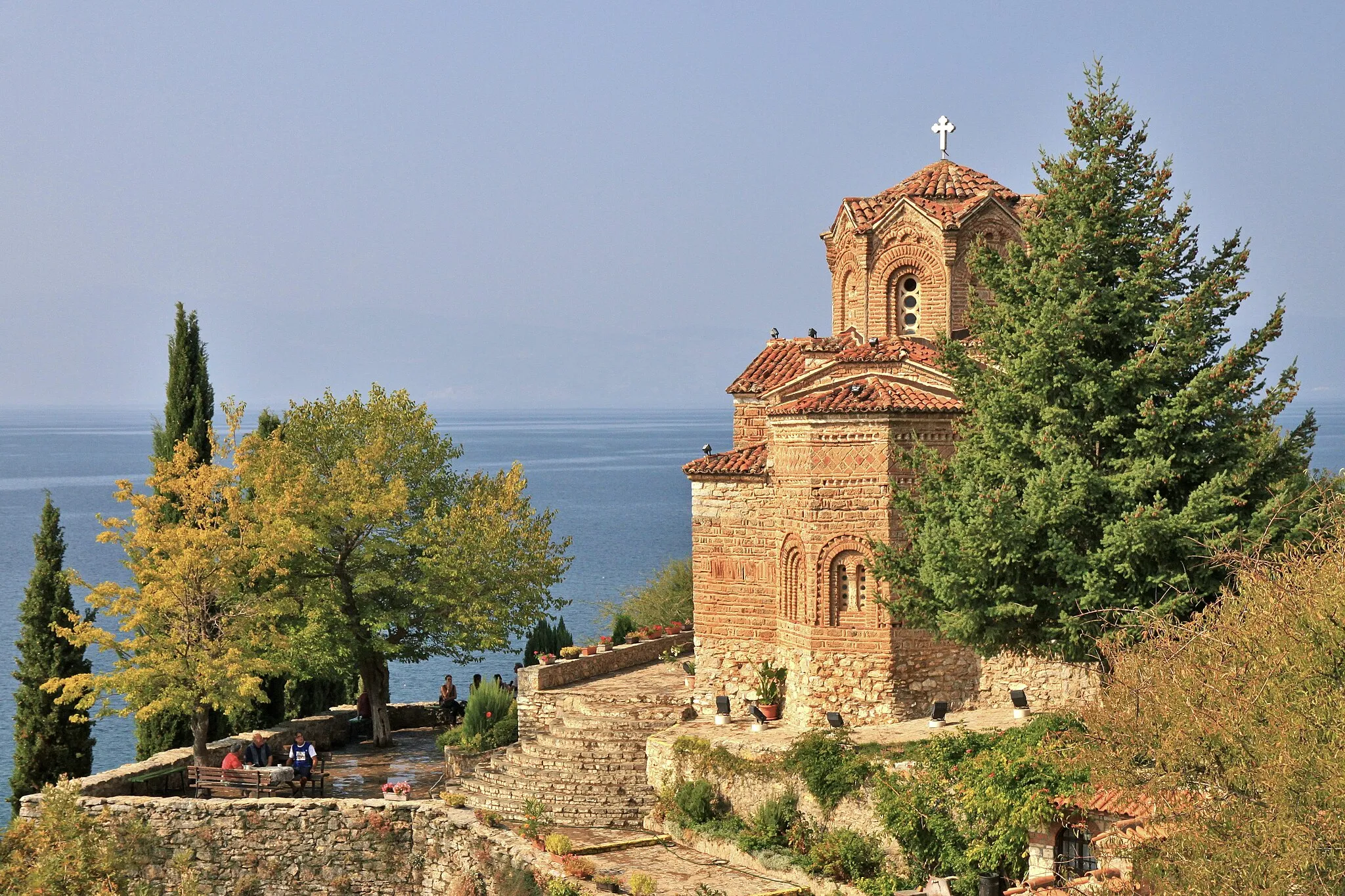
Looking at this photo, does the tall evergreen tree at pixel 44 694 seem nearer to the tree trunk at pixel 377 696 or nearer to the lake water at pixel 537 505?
the tree trunk at pixel 377 696

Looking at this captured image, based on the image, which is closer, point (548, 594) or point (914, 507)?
point (914, 507)

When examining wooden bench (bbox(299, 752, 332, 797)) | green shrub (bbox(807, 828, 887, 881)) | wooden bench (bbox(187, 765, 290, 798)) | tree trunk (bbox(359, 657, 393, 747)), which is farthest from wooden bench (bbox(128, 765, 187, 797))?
green shrub (bbox(807, 828, 887, 881))

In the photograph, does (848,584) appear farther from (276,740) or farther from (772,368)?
(276,740)

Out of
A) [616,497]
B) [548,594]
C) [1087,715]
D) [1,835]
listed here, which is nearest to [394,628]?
[548,594]

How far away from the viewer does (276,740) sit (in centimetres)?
2533

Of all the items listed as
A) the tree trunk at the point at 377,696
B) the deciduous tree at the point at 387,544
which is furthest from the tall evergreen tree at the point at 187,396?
the tree trunk at the point at 377,696

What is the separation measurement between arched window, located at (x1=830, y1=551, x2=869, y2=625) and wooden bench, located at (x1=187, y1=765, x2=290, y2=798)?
9.40 m

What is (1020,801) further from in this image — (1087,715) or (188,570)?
(188,570)

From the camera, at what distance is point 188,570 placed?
24.5 metres

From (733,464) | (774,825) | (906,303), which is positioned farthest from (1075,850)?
(906,303)

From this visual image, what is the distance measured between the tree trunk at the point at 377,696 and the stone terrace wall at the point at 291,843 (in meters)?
4.95

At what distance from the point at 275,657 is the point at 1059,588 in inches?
553

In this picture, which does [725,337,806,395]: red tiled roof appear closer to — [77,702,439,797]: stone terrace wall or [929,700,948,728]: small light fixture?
[929,700,948,728]: small light fixture

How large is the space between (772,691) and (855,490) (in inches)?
147
